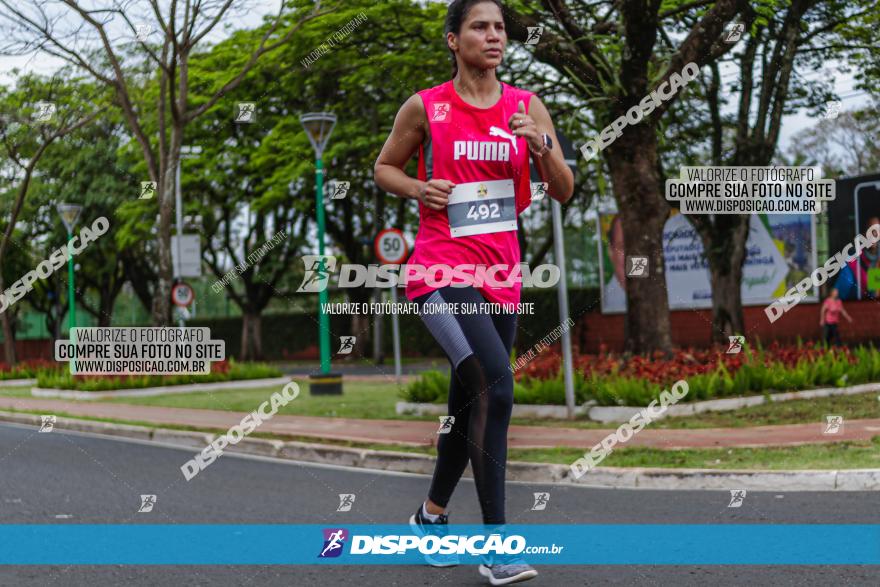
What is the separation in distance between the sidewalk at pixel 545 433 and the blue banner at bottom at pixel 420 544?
3.22 m

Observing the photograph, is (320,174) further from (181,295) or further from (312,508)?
(312,508)

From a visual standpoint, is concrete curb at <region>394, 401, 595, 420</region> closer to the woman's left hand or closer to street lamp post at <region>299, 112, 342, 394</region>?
street lamp post at <region>299, 112, 342, 394</region>

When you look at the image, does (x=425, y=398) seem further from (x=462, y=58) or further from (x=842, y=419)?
(x=462, y=58)

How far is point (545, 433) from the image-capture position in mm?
9531

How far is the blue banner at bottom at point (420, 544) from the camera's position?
172 inches

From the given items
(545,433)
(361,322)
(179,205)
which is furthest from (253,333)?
(545,433)

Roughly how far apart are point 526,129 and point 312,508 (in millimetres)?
3314

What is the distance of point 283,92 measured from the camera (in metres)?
26.0

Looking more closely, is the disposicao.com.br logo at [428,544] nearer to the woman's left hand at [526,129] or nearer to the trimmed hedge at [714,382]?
the woman's left hand at [526,129]

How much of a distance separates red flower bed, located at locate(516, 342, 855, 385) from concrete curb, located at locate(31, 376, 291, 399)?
829 cm

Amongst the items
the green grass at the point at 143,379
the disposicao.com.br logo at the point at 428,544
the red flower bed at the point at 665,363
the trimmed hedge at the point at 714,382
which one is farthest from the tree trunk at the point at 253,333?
the disposicao.com.br logo at the point at 428,544

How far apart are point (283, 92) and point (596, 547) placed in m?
22.6

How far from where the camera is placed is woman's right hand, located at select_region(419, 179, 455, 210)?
3.77m

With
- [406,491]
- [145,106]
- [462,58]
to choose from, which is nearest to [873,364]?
[406,491]
